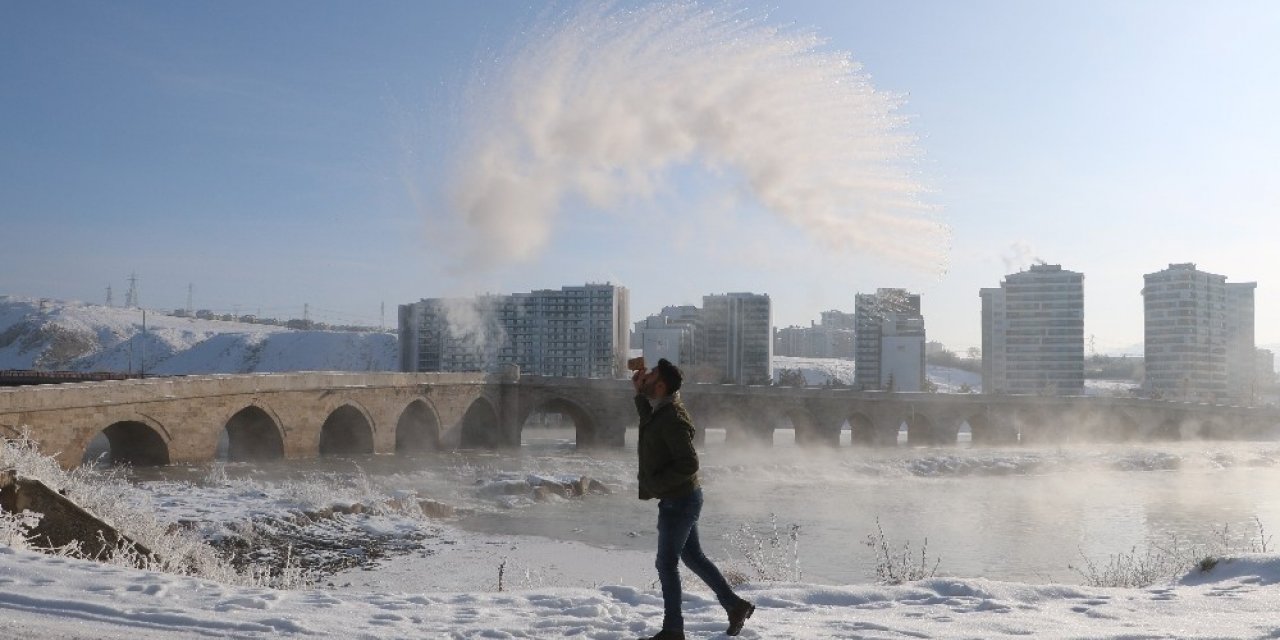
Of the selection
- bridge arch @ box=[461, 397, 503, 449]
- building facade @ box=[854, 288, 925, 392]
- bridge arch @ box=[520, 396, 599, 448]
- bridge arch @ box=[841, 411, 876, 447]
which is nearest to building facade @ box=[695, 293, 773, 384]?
building facade @ box=[854, 288, 925, 392]

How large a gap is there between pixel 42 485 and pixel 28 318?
142261 mm

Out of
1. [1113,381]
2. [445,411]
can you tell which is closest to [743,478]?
[445,411]

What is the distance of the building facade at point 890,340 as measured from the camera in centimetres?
9931

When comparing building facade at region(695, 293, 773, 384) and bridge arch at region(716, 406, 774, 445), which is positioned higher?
building facade at region(695, 293, 773, 384)

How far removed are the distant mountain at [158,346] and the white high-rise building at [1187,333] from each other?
92.5 metres

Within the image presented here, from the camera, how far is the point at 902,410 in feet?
194

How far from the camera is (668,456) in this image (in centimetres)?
631

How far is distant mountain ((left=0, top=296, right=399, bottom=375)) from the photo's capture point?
11875 centimetres

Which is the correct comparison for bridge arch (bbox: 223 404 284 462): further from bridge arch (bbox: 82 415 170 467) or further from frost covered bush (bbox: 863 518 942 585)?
frost covered bush (bbox: 863 518 942 585)

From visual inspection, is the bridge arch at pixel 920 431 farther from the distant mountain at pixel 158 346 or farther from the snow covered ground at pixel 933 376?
the distant mountain at pixel 158 346

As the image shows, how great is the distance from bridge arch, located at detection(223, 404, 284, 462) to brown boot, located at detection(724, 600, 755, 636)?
109 feet

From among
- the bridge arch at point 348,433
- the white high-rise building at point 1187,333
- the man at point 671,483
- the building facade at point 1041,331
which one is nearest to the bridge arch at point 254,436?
the bridge arch at point 348,433

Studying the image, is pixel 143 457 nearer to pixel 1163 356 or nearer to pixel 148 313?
pixel 1163 356

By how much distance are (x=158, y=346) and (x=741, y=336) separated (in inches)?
3148
